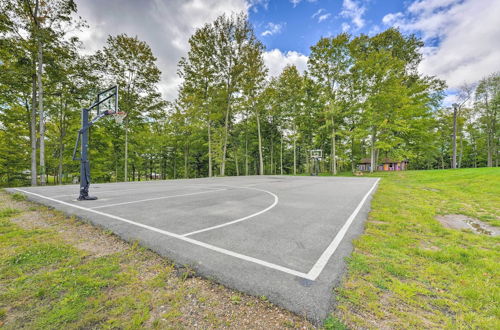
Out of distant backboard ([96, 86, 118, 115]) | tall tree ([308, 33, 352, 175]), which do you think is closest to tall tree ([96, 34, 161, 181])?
distant backboard ([96, 86, 118, 115])

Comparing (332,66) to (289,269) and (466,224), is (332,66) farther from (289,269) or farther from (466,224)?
(289,269)

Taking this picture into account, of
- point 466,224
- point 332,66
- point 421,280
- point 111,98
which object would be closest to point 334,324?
point 421,280

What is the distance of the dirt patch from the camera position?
4094mm

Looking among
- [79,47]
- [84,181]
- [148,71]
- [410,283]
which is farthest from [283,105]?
[410,283]

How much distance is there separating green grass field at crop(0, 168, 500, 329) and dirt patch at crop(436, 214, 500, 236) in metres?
0.70

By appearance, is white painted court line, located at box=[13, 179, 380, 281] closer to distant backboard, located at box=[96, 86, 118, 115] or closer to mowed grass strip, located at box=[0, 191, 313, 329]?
mowed grass strip, located at box=[0, 191, 313, 329]

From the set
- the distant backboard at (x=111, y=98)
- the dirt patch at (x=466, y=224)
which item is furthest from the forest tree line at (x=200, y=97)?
the dirt patch at (x=466, y=224)

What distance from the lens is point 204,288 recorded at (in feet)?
6.89

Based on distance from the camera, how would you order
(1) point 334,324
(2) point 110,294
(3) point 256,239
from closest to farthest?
(1) point 334,324
(2) point 110,294
(3) point 256,239

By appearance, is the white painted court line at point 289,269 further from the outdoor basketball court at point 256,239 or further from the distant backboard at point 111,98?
the distant backboard at point 111,98

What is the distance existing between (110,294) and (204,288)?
3.21 feet

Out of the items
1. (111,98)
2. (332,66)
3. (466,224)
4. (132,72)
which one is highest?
(332,66)

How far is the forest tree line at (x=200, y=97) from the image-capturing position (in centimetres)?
1315

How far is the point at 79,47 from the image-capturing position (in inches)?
551
